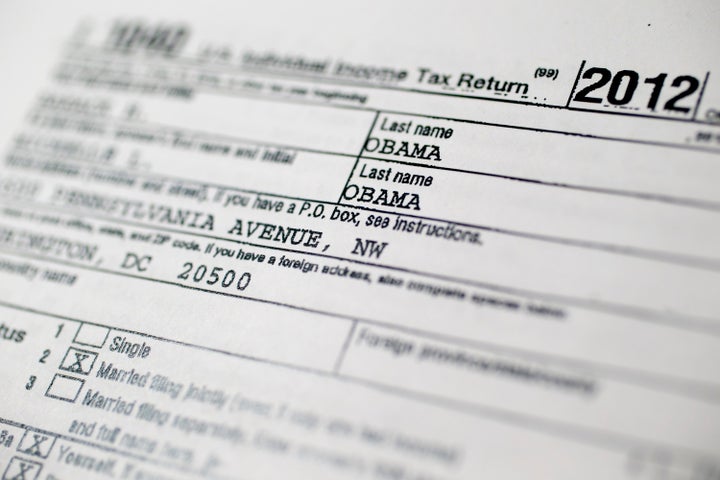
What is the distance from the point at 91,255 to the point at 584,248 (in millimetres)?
490

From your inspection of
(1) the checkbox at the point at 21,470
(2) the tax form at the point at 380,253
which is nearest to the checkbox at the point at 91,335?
(2) the tax form at the point at 380,253

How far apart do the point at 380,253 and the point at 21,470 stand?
38cm

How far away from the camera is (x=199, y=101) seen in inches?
29.9

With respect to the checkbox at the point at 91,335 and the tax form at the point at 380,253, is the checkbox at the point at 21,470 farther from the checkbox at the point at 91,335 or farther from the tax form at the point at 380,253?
the checkbox at the point at 91,335

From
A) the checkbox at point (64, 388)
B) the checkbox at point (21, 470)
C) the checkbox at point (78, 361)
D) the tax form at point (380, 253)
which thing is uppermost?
the tax form at point (380, 253)

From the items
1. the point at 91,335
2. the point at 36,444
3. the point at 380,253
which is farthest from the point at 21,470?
the point at 380,253

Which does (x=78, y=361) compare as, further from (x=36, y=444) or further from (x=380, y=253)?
(x=380, y=253)

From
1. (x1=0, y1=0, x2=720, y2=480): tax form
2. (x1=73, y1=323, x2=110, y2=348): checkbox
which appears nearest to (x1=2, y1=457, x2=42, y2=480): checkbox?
(x1=0, y1=0, x2=720, y2=480): tax form

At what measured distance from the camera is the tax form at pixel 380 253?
521mm

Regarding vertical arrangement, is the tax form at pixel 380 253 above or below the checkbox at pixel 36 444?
above

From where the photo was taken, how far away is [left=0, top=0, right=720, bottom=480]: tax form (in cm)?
52

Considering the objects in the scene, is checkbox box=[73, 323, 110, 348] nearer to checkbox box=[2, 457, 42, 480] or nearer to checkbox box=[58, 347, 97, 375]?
checkbox box=[58, 347, 97, 375]

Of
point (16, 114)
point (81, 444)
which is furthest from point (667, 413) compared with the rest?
point (16, 114)

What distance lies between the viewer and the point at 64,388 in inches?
24.9
